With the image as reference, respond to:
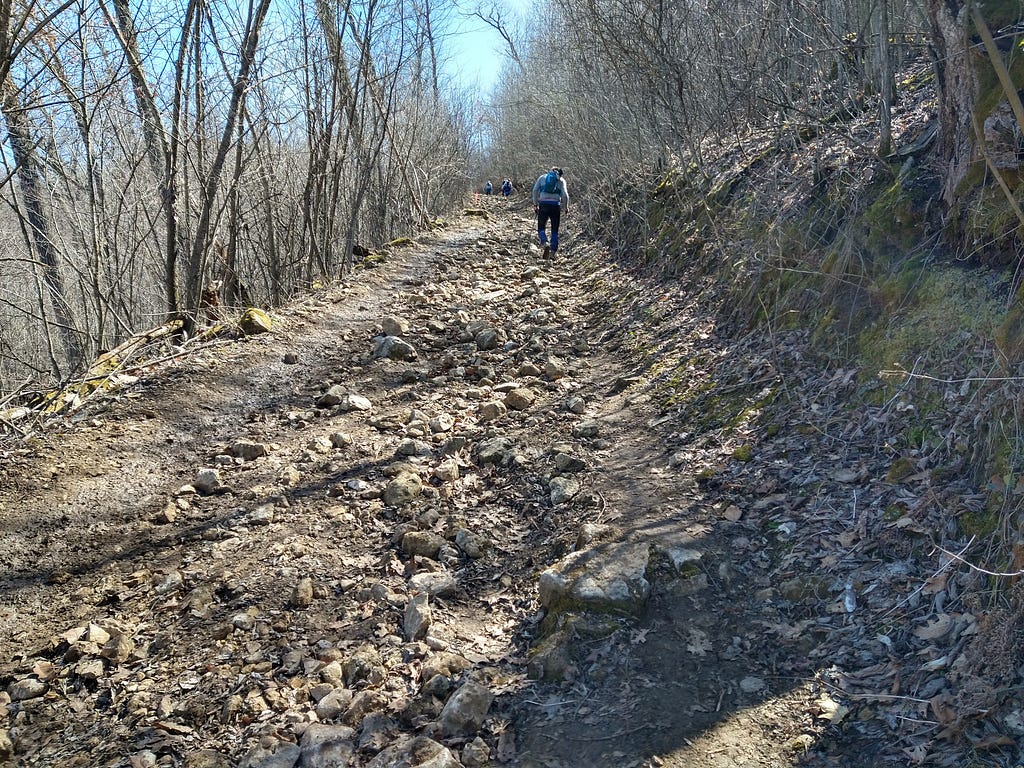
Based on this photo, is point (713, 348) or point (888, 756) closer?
point (888, 756)

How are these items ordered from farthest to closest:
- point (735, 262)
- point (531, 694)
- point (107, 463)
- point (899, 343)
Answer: point (735, 262)
point (107, 463)
point (899, 343)
point (531, 694)

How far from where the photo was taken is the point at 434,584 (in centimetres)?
334

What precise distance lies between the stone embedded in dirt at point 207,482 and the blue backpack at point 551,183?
8.61 m

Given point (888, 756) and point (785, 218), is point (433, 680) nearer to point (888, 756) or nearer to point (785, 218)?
point (888, 756)

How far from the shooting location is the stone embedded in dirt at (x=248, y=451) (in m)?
4.69

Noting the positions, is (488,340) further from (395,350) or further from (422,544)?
(422,544)

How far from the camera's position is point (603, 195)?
12609mm

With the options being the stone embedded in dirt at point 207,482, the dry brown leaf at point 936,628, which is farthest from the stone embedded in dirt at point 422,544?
the dry brown leaf at point 936,628

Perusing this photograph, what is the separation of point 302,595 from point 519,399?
8.50ft

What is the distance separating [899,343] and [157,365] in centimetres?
545

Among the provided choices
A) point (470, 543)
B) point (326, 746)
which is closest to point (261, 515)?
point (470, 543)

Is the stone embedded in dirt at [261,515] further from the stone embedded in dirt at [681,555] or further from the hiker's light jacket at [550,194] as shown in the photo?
the hiker's light jacket at [550,194]

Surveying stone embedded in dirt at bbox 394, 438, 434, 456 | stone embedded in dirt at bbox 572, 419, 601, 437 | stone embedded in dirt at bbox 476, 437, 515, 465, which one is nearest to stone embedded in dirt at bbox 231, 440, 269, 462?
stone embedded in dirt at bbox 394, 438, 434, 456

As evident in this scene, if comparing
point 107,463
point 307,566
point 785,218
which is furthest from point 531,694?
point 785,218
